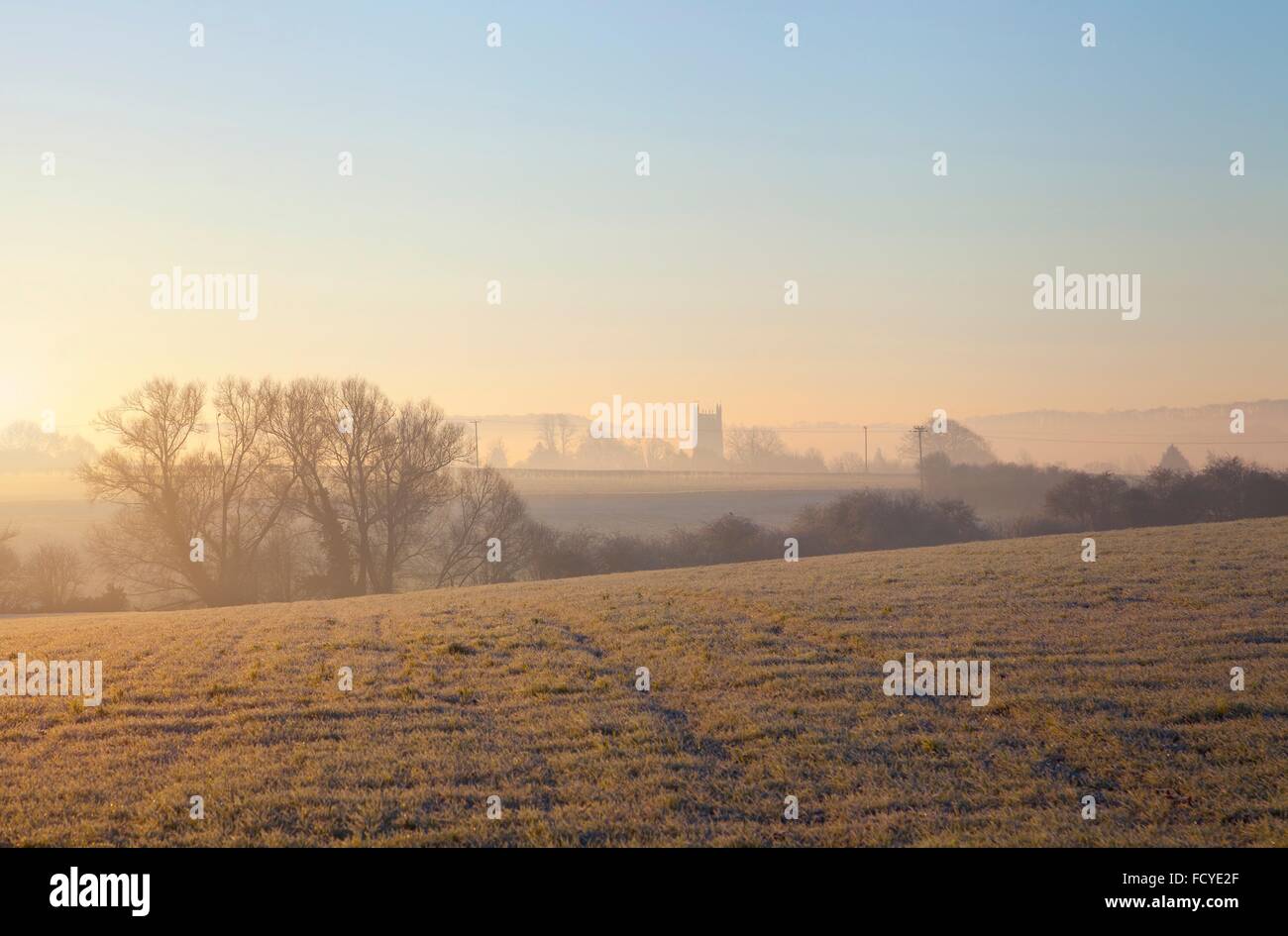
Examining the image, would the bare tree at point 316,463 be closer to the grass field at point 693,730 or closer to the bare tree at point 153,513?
the bare tree at point 153,513

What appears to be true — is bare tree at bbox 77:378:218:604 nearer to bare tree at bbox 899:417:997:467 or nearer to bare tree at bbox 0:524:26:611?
bare tree at bbox 0:524:26:611

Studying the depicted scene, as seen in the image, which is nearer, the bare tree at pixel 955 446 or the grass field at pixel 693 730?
the grass field at pixel 693 730

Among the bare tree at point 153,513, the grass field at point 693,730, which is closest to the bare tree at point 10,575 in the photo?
Answer: the bare tree at point 153,513

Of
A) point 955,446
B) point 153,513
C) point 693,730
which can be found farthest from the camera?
point 955,446

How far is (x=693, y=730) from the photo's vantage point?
1223 centimetres

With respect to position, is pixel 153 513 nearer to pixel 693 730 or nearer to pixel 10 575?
pixel 10 575

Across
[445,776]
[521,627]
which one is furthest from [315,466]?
[445,776]

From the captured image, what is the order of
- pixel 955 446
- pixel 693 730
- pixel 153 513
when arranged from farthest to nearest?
pixel 955 446
pixel 153 513
pixel 693 730

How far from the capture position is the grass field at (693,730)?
8.99 m

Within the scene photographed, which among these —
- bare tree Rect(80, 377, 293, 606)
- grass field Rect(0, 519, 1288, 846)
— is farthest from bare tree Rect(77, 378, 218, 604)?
grass field Rect(0, 519, 1288, 846)

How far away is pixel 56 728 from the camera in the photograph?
13328 millimetres

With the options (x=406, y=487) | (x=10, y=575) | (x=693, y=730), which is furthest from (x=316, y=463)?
(x=693, y=730)
